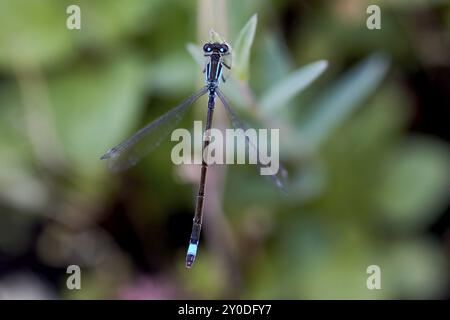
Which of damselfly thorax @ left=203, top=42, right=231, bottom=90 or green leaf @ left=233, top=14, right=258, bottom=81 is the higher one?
damselfly thorax @ left=203, top=42, right=231, bottom=90

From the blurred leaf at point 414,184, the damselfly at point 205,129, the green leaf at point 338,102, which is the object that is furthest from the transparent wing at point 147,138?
the blurred leaf at point 414,184

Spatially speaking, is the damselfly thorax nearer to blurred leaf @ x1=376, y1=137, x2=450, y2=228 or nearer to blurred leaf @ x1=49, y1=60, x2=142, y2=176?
blurred leaf @ x1=49, y1=60, x2=142, y2=176

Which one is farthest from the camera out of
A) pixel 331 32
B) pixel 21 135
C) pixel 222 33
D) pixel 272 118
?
pixel 331 32

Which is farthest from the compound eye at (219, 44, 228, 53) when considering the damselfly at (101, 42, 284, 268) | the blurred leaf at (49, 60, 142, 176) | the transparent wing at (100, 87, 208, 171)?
the blurred leaf at (49, 60, 142, 176)

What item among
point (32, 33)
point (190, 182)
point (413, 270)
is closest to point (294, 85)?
point (190, 182)

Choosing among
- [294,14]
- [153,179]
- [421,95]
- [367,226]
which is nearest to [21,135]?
[153,179]

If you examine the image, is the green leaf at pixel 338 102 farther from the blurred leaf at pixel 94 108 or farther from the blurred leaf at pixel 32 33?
the blurred leaf at pixel 32 33

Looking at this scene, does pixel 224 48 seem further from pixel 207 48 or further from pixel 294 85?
pixel 294 85

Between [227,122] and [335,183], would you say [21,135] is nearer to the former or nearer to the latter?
[227,122]
